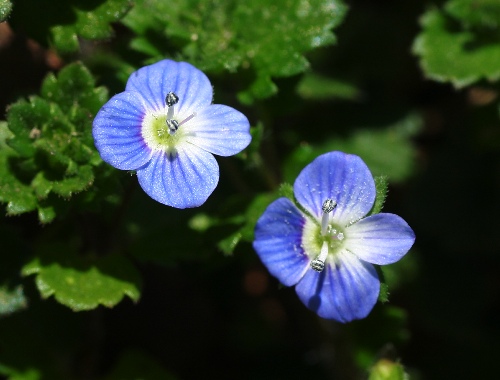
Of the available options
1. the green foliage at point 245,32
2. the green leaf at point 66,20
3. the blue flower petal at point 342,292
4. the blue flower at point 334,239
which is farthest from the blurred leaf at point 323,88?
the blue flower petal at point 342,292

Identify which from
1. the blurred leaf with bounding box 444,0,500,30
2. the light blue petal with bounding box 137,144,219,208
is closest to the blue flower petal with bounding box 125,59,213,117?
the light blue petal with bounding box 137,144,219,208

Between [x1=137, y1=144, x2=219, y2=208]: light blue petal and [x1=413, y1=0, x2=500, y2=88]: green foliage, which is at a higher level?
[x1=137, y1=144, x2=219, y2=208]: light blue petal

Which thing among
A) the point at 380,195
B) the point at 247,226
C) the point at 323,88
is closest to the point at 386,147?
the point at 323,88

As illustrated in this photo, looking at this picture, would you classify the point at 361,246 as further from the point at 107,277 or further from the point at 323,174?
the point at 107,277

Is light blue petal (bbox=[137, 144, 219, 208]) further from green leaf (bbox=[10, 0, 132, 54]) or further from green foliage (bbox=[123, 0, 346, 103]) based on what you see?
green leaf (bbox=[10, 0, 132, 54])

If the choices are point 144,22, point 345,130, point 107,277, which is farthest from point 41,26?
point 345,130

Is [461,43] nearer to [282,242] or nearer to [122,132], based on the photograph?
[282,242]

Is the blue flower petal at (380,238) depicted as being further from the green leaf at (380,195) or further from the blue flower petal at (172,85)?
the blue flower petal at (172,85)
